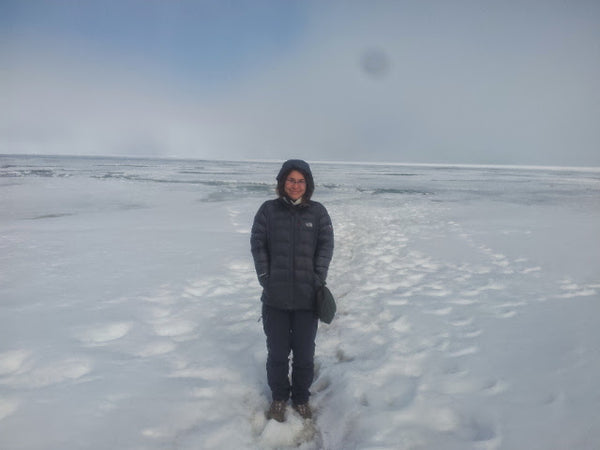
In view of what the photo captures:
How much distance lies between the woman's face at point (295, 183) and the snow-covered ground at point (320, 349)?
6.28 ft

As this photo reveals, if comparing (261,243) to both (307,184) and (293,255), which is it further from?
(307,184)

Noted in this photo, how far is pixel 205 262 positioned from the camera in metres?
7.31

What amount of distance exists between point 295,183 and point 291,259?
615 millimetres

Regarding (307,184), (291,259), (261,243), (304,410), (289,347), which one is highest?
(307,184)

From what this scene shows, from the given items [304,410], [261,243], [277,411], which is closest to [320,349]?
[304,410]

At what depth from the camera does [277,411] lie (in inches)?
122

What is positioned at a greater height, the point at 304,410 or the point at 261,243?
the point at 261,243

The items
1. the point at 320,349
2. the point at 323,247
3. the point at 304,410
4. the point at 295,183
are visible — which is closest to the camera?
the point at 295,183

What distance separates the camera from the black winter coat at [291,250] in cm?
294

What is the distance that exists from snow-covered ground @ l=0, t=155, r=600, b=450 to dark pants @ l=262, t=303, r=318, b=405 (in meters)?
0.27

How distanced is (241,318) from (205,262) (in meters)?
2.63

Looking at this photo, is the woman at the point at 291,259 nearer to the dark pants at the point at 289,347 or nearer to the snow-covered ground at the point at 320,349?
the dark pants at the point at 289,347

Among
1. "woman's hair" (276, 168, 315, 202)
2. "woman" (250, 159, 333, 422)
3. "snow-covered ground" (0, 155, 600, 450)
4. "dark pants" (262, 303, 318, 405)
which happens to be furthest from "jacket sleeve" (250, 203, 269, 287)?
"snow-covered ground" (0, 155, 600, 450)

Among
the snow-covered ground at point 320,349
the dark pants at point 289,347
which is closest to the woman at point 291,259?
the dark pants at point 289,347
